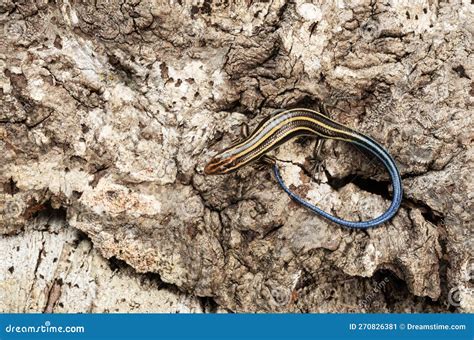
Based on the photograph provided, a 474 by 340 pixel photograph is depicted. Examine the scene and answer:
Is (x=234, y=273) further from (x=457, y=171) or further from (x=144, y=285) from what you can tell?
(x=457, y=171)

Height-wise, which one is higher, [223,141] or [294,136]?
[294,136]

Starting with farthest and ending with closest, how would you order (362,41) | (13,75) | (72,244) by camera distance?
(72,244)
(362,41)
(13,75)

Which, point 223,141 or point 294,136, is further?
point 294,136

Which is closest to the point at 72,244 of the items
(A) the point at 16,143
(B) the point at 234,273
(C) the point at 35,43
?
(A) the point at 16,143

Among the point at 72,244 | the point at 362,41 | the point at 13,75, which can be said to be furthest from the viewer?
the point at 72,244

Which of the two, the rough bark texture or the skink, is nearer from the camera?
the rough bark texture
